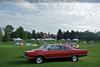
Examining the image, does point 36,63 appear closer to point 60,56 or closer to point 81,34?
point 60,56

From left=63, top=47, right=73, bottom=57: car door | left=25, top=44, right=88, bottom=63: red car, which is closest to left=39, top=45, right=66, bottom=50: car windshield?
left=25, top=44, right=88, bottom=63: red car

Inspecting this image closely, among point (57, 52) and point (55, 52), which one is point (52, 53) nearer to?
point (55, 52)

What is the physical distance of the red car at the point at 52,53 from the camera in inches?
784

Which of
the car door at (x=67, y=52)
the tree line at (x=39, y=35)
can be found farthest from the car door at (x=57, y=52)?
the tree line at (x=39, y=35)

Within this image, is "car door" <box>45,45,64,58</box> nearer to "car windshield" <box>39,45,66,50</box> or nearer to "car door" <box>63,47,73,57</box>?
"car windshield" <box>39,45,66,50</box>

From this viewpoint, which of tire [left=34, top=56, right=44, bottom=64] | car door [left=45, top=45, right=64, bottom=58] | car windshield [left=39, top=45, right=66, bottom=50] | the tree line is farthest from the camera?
the tree line

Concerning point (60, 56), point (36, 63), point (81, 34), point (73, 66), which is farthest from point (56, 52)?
point (81, 34)

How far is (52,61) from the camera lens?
838 inches

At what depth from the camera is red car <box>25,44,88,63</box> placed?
19.9 m

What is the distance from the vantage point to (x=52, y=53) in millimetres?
20453

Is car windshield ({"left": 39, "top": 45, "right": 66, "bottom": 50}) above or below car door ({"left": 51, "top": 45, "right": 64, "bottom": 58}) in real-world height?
above

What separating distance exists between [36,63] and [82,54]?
11.9ft

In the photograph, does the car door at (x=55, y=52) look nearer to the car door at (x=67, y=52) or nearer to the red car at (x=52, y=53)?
the red car at (x=52, y=53)

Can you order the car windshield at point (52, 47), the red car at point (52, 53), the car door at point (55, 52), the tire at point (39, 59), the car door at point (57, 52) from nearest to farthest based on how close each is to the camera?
the red car at point (52, 53), the tire at point (39, 59), the car door at point (55, 52), the car door at point (57, 52), the car windshield at point (52, 47)
